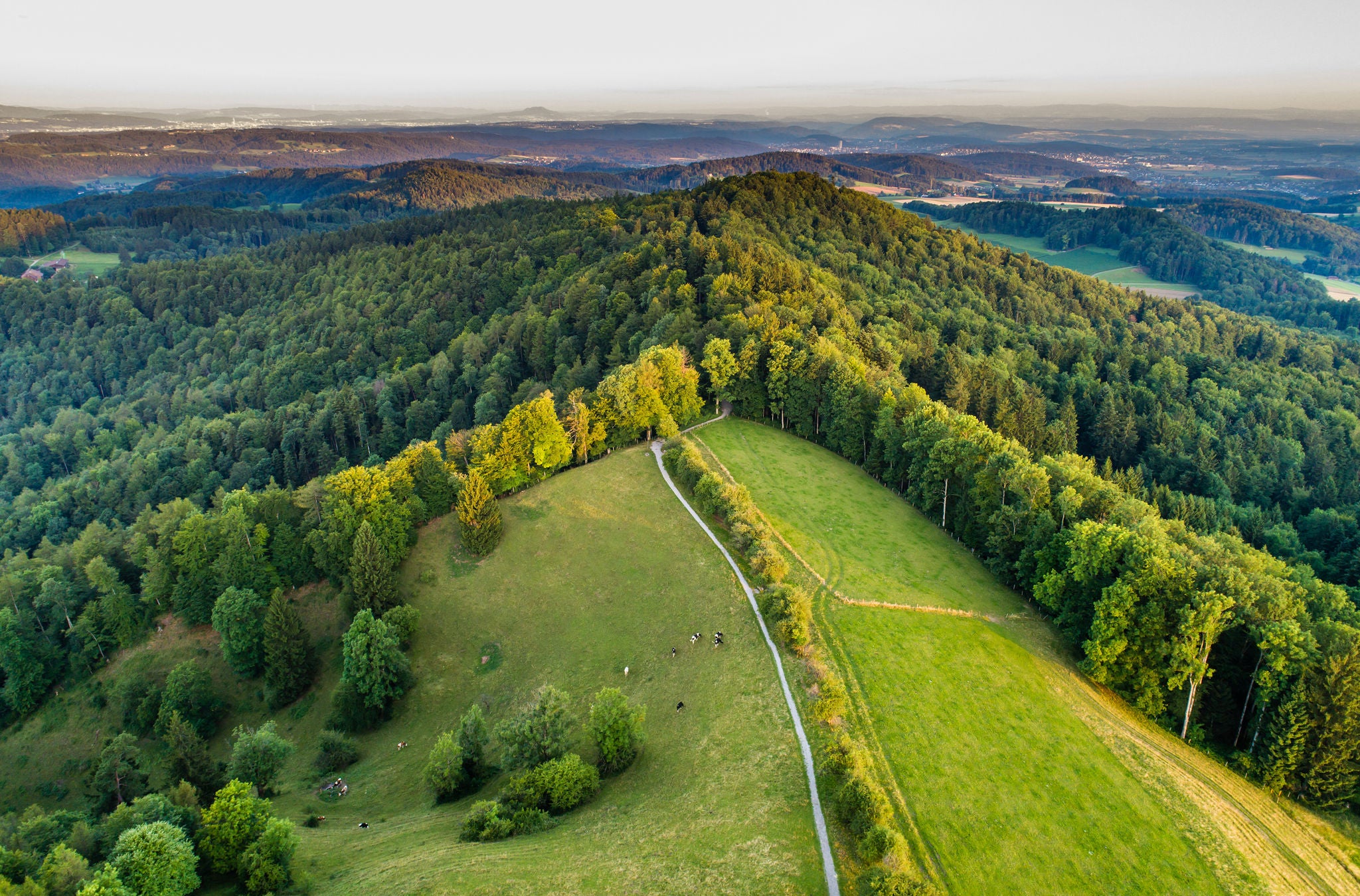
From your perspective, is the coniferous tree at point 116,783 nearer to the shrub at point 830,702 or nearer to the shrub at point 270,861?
the shrub at point 270,861

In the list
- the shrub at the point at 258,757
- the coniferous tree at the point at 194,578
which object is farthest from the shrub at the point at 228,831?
the coniferous tree at the point at 194,578

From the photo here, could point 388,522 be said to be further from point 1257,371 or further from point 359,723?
point 1257,371

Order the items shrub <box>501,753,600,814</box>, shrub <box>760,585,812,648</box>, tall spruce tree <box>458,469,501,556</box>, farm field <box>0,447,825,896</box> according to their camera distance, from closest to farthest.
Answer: farm field <box>0,447,825,896</box>
shrub <box>501,753,600,814</box>
shrub <box>760,585,812,648</box>
tall spruce tree <box>458,469,501,556</box>

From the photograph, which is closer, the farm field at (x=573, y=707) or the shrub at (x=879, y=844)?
the shrub at (x=879, y=844)

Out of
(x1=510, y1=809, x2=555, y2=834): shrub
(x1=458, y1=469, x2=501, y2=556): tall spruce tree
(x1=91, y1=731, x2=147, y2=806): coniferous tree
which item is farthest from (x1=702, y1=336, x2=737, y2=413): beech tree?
(x1=91, y1=731, x2=147, y2=806): coniferous tree

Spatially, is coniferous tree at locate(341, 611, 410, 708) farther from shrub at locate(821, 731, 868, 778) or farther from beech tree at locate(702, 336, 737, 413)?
beech tree at locate(702, 336, 737, 413)

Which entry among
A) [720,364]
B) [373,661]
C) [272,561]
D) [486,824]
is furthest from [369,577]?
[720,364]

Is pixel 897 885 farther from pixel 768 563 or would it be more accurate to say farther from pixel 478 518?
pixel 478 518
